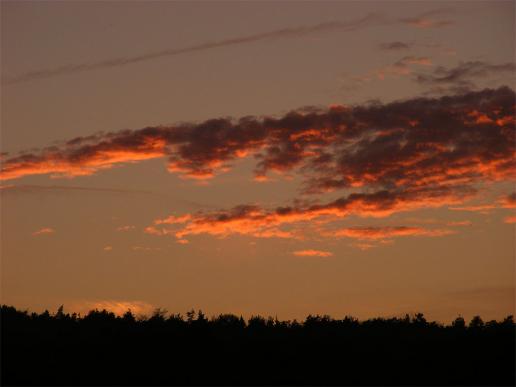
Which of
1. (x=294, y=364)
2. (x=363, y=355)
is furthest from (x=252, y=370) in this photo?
(x=363, y=355)

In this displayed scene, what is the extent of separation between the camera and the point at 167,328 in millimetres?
89062

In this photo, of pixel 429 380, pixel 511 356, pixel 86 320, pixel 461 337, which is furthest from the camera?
pixel 86 320

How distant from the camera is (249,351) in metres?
83.2

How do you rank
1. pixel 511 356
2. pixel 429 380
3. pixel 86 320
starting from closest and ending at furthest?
pixel 429 380 < pixel 511 356 < pixel 86 320

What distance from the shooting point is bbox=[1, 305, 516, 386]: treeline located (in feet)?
246

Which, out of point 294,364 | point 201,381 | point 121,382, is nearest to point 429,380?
point 294,364

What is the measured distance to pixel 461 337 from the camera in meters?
84.6

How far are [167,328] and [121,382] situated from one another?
48.0 ft

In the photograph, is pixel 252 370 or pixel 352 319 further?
pixel 352 319

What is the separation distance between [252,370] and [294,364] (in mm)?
3134

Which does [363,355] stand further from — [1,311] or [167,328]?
[1,311]

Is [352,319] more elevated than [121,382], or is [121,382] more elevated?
[352,319]

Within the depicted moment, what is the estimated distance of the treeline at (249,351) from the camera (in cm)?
7488

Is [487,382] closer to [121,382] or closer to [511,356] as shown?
[511,356]
